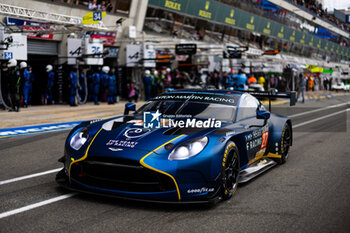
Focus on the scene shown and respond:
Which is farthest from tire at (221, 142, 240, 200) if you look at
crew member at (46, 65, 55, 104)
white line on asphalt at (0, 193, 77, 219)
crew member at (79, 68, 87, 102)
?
crew member at (79, 68, 87, 102)

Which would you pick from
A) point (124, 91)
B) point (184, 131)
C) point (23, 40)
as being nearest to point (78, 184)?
point (184, 131)

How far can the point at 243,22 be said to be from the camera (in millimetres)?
40562

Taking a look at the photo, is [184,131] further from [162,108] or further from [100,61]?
[100,61]

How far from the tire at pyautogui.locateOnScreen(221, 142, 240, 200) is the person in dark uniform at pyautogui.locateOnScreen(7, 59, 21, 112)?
13.2 m

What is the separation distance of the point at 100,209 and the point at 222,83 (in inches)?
1004

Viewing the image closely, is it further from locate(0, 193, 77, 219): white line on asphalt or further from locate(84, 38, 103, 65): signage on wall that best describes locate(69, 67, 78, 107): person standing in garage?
locate(0, 193, 77, 219): white line on asphalt

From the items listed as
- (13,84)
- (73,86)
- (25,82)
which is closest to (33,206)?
(13,84)

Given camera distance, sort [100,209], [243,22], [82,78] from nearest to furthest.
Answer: [100,209] < [82,78] < [243,22]

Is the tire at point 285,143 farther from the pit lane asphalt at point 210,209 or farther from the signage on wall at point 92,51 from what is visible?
the signage on wall at point 92,51

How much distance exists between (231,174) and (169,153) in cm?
90

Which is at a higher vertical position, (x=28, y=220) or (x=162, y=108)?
(x=162, y=108)

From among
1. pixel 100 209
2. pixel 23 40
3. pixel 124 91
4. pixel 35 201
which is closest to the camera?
pixel 100 209

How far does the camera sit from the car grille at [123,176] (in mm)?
4465

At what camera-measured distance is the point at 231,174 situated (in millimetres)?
5066
